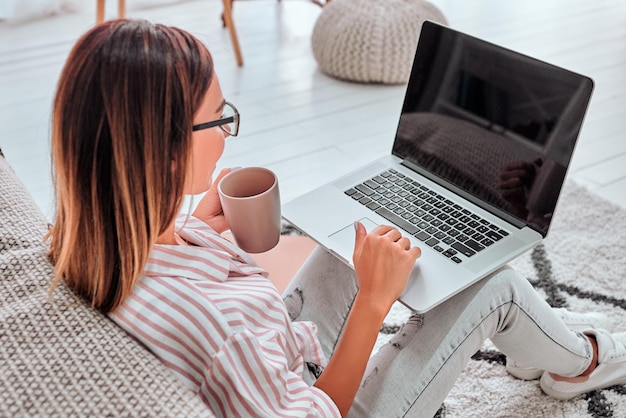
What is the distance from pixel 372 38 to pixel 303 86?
1.04ft

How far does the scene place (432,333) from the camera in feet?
3.22

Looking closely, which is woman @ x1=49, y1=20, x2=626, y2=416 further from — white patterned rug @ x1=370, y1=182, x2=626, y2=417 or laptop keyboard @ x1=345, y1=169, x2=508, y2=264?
white patterned rug @ x1=370, y1=182, x2=626, y2=417

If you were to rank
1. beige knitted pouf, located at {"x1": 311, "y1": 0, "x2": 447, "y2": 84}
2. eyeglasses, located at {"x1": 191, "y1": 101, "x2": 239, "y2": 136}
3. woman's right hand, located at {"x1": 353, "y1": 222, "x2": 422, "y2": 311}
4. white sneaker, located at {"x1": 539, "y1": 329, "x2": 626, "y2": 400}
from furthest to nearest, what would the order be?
beige knitted pouf, located at {"x1": 311, "y1": 0, "x2": 447, "y2": 84}
white sneaker, located at {"x1": 539, "y1": 329, "x2": 626, "y2": 400}
woman's right hand, located at {"x1": 353, "y1": 222, "x2": 422, "y2": 311}
eyeglasses, located at {"x1": 191, "y1": 101, "x2": 239, "y2": 136}

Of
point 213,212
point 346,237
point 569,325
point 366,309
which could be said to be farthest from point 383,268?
point 569,325

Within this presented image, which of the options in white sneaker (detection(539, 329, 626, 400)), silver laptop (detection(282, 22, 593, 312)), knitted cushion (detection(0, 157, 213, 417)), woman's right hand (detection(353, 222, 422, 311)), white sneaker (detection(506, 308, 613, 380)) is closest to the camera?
knitted cushion (detection(0, 157, 213, 417))

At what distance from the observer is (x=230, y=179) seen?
3.44 feet

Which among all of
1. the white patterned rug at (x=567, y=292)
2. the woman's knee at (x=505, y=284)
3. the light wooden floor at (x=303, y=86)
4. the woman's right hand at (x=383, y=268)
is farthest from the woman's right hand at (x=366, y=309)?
the light wooden floor at (x=303, y=86)

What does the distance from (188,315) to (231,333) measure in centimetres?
5

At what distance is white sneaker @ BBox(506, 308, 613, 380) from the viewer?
1.33 metres

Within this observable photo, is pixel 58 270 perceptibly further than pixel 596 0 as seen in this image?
No

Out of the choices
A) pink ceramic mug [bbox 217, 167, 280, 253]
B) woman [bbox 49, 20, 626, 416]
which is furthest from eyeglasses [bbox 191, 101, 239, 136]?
pink ceramic mug [bbox 217, 167, 280, 253]

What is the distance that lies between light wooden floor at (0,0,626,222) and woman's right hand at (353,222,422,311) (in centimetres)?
107

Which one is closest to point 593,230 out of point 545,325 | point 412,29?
point 545,325

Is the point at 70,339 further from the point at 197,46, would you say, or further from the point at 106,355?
the point at 197,46
